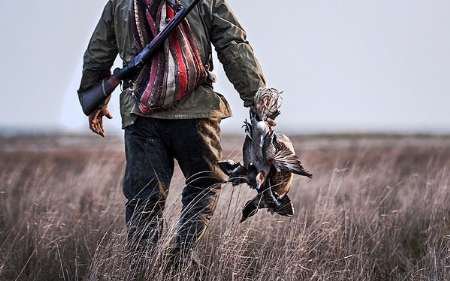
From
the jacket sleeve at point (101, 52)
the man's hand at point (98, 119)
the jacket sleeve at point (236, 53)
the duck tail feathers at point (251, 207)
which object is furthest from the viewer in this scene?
the man's hand at point (98, 119)

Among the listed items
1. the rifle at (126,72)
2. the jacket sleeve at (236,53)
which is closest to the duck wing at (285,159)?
the jacket sleeve at (236,53)

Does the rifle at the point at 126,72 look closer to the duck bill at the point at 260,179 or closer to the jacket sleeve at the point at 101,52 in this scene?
the jacket sleeve at the point at 101,52

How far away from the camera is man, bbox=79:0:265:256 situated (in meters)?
5.10

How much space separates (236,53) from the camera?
518 centimetres

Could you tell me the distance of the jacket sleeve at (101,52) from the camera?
5.38 meters

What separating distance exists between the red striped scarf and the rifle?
0.07 metres

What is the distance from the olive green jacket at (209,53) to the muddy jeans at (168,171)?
0.27ft

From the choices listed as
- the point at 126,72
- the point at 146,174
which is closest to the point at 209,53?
the point at 126,72

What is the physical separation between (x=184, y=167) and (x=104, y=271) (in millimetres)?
870

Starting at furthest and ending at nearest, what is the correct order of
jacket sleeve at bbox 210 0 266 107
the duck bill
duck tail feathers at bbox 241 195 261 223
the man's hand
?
1. the man's hand
2. jacket sleeve at bbox 210 0 266 107
3. duck tail feathers at bbox 241 195 261 223
4. the duck bill

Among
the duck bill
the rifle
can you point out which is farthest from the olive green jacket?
the duck bill

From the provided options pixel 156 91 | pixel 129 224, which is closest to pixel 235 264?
pixel 129 224

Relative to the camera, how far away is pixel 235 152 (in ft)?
22.7

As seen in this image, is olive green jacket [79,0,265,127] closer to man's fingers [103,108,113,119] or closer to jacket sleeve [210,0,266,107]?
jacket sleeve [210,0,266,107]
